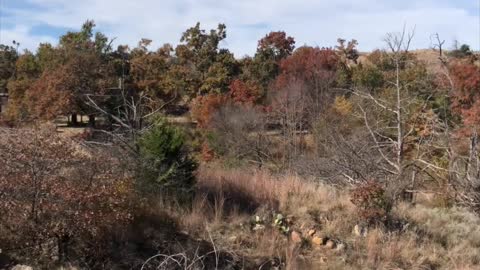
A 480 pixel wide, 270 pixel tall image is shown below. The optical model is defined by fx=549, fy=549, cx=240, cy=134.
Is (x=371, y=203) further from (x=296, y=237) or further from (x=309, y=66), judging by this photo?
(x=309, y=66)

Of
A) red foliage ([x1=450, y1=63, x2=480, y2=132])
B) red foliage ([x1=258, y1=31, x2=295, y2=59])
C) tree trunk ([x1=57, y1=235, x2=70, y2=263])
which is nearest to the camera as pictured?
tree trunk ([x1=57, y1=235, x2=70, y2=263])

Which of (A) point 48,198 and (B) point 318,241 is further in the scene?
A: (B) point 318,241

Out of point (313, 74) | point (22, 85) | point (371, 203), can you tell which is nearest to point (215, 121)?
point (313, 74)

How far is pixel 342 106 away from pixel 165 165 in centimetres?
2632

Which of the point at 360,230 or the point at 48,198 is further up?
the point at 48,198

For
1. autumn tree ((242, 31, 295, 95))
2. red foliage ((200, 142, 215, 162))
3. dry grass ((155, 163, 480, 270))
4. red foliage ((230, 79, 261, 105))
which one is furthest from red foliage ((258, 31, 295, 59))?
dry grass ((155, 163, 480, 270))

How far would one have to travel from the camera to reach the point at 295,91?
1486 inches

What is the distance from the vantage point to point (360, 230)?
9117 mm

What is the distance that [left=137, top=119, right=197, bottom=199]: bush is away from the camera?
8695mm

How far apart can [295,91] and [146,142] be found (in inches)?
1159

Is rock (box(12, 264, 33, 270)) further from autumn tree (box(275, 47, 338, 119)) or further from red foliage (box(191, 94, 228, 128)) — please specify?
autumn tree (box(275, 47, 338, 119))

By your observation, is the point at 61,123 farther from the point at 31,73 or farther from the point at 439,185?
the point at 439,185

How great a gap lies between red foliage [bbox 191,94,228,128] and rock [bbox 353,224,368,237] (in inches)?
1030

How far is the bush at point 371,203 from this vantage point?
9.16 metres
